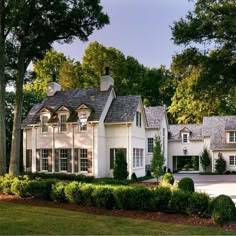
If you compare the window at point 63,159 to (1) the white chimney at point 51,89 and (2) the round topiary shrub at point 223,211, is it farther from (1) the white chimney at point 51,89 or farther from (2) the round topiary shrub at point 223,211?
(2) the round topiary shrub at point 223,211

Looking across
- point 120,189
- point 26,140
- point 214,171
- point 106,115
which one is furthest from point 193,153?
point 120,189

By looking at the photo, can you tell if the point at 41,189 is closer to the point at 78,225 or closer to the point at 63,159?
the point at 78,225

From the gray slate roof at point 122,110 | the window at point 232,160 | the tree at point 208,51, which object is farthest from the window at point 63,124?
the window at point 232,160

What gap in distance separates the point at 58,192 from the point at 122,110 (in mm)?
14613

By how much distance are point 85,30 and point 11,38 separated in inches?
167

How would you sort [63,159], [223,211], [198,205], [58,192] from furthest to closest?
[63,159], [58,192], [198,205], [223,211]

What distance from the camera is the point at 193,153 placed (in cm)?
4144

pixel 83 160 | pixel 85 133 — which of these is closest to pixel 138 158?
pixel 83 160

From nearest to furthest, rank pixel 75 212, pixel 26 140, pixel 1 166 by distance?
pixel 75 212, pixel 1 166, pixel 26 140

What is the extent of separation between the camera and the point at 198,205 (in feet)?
35.2

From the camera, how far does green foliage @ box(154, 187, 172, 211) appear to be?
11320 millimetres

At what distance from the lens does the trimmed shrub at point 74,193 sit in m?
12.8

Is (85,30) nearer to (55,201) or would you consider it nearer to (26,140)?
(55,201)

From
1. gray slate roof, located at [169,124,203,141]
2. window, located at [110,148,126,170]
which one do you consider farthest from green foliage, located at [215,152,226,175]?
window, located at [110,148,126,170]
